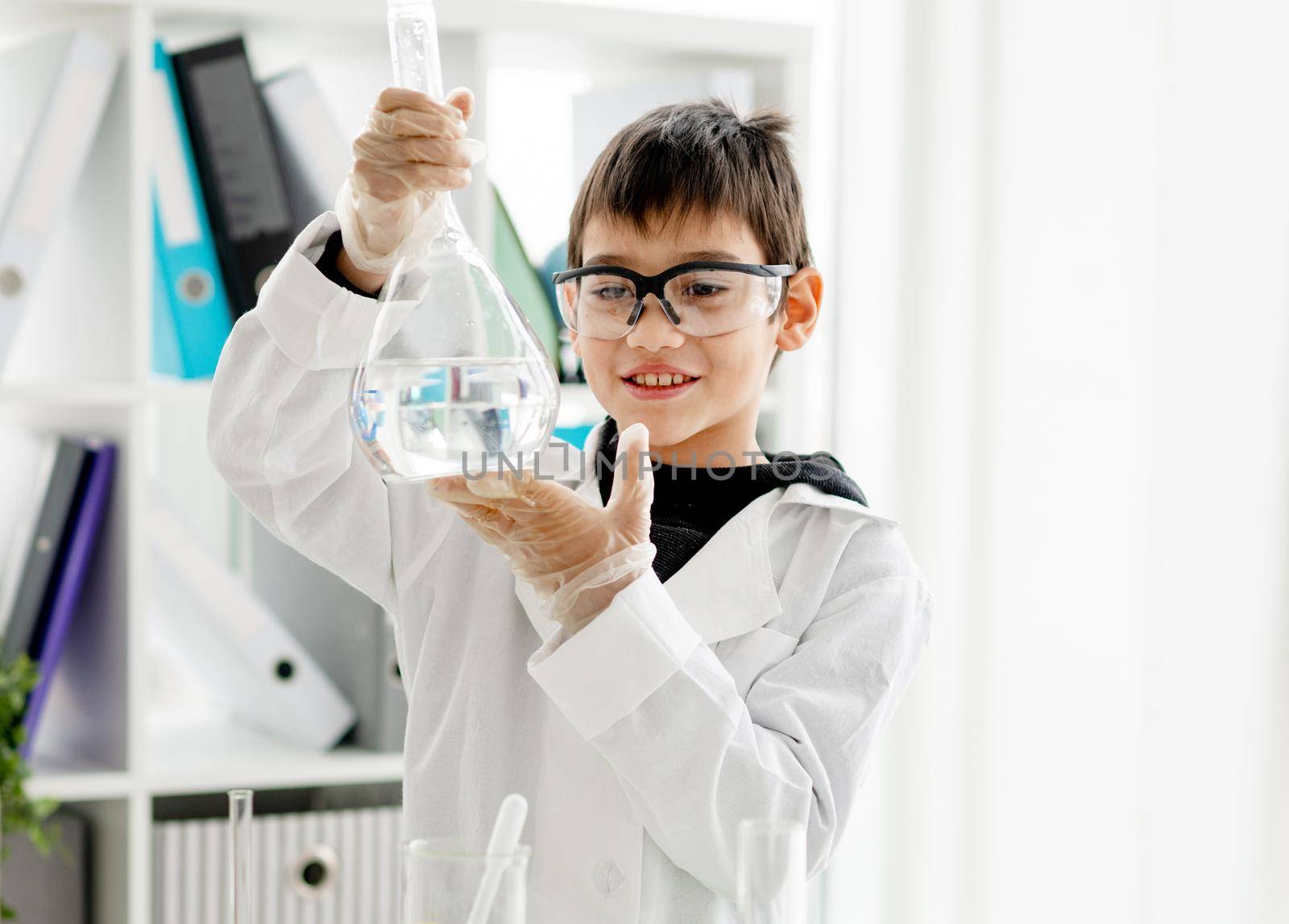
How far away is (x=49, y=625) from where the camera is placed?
60.1 inches

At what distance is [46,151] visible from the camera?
1.47 meters

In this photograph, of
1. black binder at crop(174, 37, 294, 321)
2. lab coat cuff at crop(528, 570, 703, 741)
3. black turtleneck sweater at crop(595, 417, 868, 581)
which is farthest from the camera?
black binder at crop(174, 37, 294, 321)

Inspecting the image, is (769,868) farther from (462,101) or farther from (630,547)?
(462,101)

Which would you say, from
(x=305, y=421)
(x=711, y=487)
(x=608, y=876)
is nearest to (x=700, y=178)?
(x=711, y=487)

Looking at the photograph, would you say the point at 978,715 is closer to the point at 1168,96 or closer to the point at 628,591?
the point at 1168,96

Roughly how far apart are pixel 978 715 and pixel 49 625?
1.13 meters

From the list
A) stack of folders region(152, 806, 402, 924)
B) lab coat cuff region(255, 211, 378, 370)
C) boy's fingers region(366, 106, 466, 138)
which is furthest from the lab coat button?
stack of folders region(152, 806, 402, 924)

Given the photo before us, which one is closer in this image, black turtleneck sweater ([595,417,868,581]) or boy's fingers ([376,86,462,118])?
boy's fingers ([376,86,462,118])

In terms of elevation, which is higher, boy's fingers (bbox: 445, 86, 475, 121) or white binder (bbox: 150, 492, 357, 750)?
boy's fingers (bbox: 445, 86, 475, 121)

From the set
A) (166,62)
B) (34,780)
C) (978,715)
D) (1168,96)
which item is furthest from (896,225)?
(34,780)

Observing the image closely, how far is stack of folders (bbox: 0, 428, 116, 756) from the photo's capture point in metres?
1.51

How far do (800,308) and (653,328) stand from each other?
0.21 meters

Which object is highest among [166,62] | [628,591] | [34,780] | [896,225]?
[166,62]

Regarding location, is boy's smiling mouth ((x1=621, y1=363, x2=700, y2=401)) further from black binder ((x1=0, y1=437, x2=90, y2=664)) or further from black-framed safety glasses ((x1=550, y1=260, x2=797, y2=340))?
black binder ((x1=0, y1=437, x2=90, y2=664))
